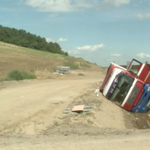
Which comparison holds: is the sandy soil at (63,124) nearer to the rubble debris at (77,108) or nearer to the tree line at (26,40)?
the rubble debris at (77,108)

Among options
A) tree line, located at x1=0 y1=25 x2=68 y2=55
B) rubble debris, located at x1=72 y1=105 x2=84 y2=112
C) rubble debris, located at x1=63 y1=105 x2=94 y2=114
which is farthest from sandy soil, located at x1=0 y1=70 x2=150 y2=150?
tree line, located at x1=0 y1=25 x2=68 y2=55

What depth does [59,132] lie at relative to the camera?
10.4 meters

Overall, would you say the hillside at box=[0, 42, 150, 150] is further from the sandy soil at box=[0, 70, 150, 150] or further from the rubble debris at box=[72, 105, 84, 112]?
the rubble debris at box=[72, 105, 84, 112]

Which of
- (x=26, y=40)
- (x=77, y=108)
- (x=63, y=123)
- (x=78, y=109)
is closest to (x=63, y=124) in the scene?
(x=63, y=123)

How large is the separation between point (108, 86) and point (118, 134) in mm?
7105

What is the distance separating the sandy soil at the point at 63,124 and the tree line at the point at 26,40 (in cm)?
6872

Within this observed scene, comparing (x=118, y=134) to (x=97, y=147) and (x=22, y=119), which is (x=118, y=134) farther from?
(x=22, y=119)

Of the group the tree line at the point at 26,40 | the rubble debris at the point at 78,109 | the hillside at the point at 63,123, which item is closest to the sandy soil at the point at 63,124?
the hillside at the point at 63,123

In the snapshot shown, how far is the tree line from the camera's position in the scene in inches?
3337

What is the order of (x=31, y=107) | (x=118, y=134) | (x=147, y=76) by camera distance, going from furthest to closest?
1. (x=147, y=76)
2. (x=31, y=107)
3. (x=118, y=134)

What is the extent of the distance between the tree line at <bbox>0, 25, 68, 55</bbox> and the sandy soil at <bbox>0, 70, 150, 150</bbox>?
225 ft

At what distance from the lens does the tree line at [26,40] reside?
8475cm

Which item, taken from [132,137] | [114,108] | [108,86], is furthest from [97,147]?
[108,86]

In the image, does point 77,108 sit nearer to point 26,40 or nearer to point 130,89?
point 130,89
